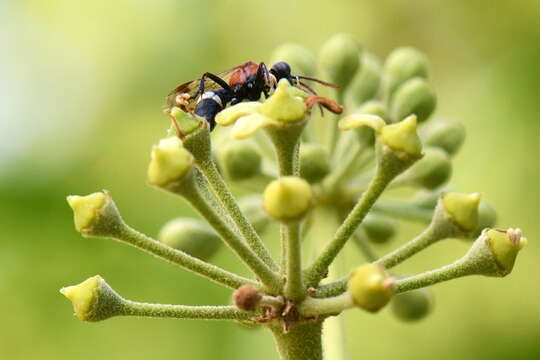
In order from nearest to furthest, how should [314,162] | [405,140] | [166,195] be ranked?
[405,140]
[314,162]
[166,195]

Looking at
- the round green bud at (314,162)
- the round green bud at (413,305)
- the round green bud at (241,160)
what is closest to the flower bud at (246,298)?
the round green bud at (314,162)

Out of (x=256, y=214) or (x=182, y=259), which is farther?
(x=256, y=214)

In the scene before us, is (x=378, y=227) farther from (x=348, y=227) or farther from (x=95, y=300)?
(x=95, y=300)

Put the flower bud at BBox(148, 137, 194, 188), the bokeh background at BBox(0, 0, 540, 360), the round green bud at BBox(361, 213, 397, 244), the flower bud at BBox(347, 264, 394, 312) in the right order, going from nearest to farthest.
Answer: the flower bud at BBox(347, 264, 394, 312)
the flower bud at BBox(148, 137, 194, 188)
the round green bud at BBox(361, 213, 397, 244)
the bokeh background at BBox(0, 0, 540, 360)

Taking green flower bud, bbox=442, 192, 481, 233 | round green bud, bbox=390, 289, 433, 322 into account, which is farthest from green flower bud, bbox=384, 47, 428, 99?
green flower bud, bbox=442, 192, 481, 233

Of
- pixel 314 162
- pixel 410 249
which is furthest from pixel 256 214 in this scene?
pixel 410 249

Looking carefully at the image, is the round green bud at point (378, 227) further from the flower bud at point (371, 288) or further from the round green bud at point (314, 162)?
the flower bud at point (371, 288)

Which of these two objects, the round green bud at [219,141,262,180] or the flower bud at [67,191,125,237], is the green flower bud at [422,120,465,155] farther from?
the flower bud at [67,191,125,237]
